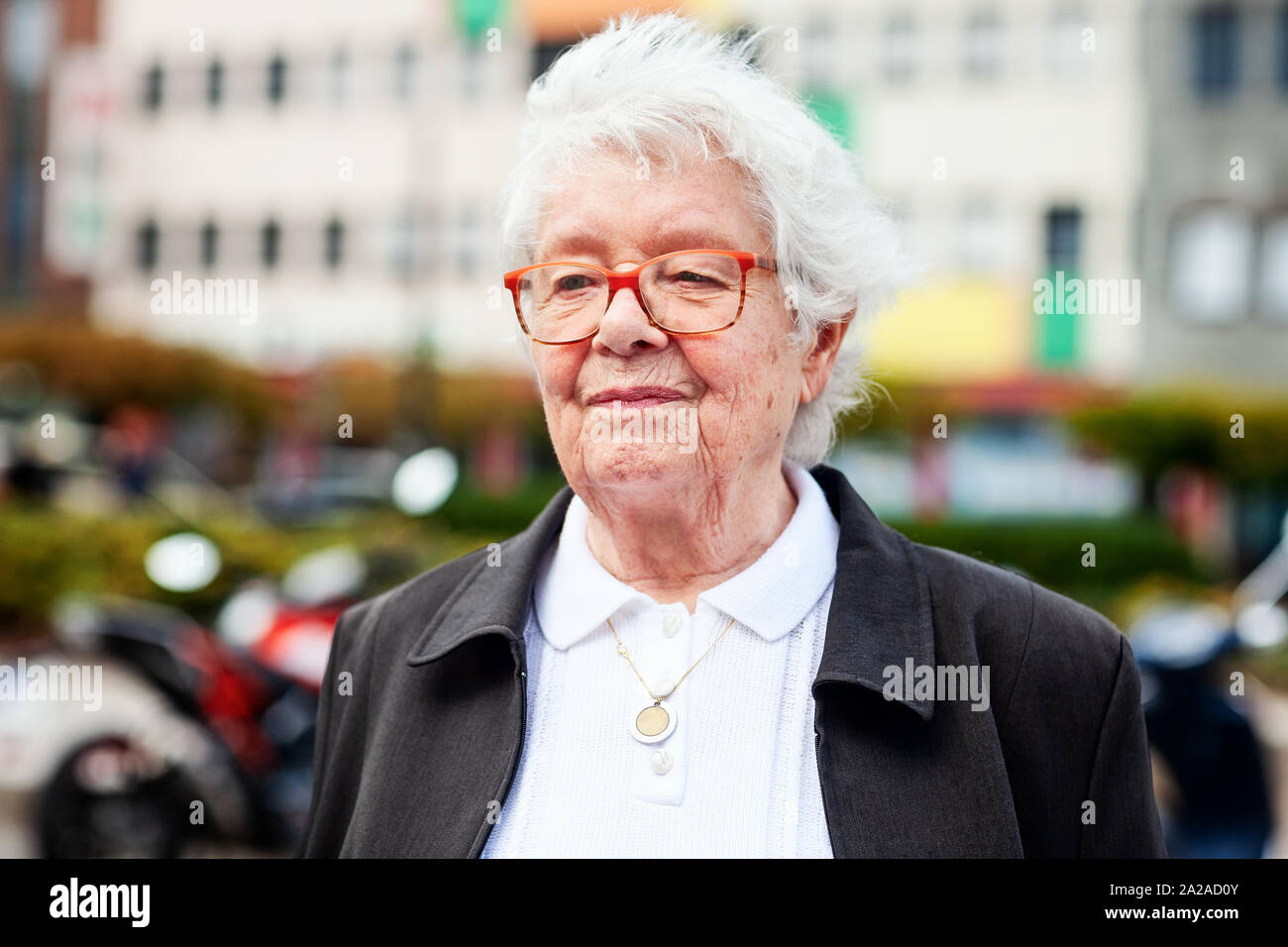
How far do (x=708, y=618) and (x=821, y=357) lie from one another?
1.43 ft

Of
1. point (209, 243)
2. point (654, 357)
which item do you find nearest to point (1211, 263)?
point (209, 243)

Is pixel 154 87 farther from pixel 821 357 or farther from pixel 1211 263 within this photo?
pixel 821 357

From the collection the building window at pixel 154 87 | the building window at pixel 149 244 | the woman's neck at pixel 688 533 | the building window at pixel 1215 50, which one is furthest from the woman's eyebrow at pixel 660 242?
the building window at pixel 149 244

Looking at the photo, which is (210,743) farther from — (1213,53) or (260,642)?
(1213,53)

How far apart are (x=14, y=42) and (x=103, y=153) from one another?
6.41 m

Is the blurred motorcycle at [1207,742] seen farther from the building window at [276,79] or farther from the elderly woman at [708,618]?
the building window at [276,79]

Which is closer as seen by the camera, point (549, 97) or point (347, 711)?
point (549, 97)

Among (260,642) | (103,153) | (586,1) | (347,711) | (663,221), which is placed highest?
(586,1)

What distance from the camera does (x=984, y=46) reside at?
18781 millimetres

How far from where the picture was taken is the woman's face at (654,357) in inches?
64.2

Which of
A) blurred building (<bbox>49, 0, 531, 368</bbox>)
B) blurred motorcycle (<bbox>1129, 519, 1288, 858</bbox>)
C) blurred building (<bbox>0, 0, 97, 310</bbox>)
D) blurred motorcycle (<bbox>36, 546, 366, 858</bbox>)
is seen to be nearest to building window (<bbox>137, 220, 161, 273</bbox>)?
blurred building (<bbox>49, 0, 531, 368</bbox>)

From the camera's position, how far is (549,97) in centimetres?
175

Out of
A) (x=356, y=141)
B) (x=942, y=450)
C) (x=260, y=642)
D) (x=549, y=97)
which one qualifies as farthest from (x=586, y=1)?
(x=549, y=97)

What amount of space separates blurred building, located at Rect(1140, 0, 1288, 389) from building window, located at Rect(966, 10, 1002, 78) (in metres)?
2.20
